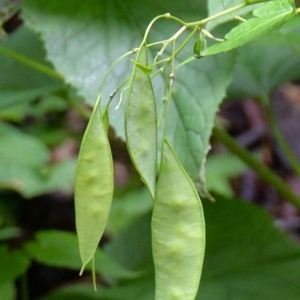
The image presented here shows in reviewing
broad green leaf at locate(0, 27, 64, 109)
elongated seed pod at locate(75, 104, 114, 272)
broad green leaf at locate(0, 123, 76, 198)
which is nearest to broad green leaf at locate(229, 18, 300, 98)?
broad green leaf at locate(0, 27, 64, 109)

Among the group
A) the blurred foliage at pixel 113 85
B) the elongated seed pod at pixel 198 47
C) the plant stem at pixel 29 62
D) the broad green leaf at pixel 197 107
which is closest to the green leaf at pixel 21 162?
the blurred foliage at pixel 113 85

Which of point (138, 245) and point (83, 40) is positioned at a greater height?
point (83, 40)

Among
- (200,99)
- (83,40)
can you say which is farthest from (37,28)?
(200,99)

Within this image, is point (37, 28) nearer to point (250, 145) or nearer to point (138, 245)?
point (138, 245)

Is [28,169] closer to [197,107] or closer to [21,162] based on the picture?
[21,162]

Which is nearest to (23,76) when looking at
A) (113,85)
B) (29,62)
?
(29,62)

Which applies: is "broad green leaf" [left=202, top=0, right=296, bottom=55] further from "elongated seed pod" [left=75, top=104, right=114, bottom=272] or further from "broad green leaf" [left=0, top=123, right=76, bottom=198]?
"broad green leaf" [left=0, top=123, right=76, bottom=198]
